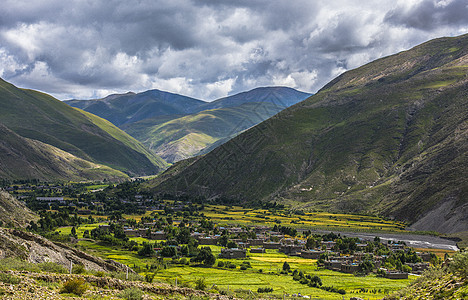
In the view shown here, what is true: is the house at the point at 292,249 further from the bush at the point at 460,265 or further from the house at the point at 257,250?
the bush at the point at 460,265

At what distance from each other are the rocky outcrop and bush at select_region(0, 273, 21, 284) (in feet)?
46.3

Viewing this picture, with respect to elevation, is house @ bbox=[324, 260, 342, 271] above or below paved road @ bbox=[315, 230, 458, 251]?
below

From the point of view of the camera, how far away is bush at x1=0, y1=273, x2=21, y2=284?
24844 millimetres

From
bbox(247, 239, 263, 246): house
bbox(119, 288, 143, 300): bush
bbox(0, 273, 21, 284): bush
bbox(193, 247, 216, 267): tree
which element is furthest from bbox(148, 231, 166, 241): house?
bbox(0, 273, 21, 284): bush

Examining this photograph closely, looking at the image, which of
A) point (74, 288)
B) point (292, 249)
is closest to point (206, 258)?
point (292, 249)

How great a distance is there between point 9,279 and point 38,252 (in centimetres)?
1886

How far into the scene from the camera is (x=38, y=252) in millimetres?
42594

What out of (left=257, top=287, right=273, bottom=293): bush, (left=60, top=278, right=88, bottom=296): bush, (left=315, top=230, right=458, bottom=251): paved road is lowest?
(left=257, top=287, right=273, bottom=293): bush

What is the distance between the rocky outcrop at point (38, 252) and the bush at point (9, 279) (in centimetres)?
1411

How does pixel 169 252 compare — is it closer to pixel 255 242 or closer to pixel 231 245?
pixel 231 245

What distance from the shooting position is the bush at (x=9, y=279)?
24844 mm

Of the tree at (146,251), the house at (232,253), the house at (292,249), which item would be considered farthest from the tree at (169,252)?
the house at (292,249)

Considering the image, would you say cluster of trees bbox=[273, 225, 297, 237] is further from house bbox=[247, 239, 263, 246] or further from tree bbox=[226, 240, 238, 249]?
tree bbox=[226, 240, 238, 249]

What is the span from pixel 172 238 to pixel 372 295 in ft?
205
